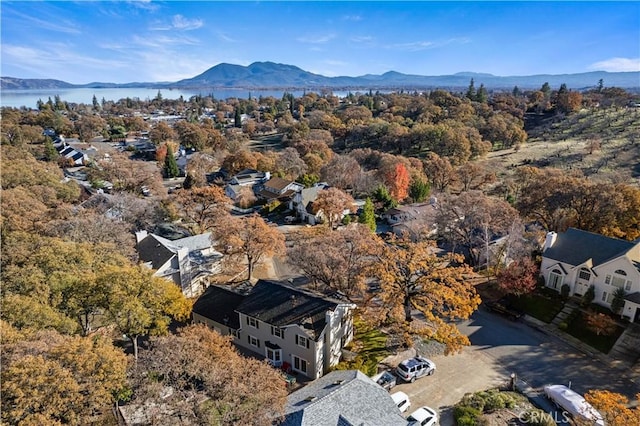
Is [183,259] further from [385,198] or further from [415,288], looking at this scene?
[385,198]

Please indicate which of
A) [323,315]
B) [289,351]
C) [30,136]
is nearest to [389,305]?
[323,315]

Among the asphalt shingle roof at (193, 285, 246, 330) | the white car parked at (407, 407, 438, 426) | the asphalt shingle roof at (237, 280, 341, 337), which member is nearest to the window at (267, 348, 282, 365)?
the asphalt shingle roof at (237, 280, 341, 337)

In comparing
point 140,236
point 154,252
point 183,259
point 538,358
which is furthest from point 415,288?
point 140,236

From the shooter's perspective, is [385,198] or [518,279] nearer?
[518,279]

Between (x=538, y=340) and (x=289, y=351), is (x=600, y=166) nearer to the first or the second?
(x=538, y=340)

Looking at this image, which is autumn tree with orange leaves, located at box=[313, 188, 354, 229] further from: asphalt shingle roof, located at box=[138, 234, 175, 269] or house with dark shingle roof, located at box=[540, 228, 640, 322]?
house with dark shingle roof, located at box=[540, 228, 640, 322]
